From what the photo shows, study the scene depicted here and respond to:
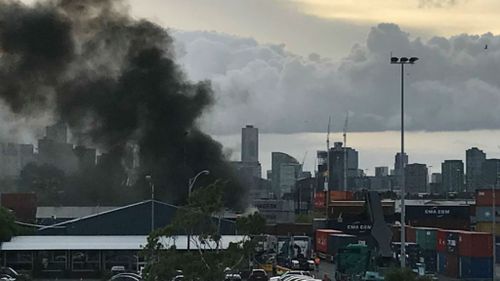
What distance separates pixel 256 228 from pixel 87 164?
319ft

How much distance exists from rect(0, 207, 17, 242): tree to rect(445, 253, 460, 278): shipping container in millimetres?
39221

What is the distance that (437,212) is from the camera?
11719 cm

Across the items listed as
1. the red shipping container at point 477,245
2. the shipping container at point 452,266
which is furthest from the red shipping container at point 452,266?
the red shipping container at point 477,245

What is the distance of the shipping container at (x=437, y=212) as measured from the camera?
4567 inches

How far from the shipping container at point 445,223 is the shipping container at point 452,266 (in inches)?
1208

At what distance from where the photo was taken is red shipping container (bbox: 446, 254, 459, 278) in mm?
80562

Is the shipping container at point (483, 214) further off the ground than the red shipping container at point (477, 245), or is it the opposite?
the shipping container at point (483, 214)

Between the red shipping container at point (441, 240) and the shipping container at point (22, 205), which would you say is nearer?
the red shipping container at point (441, 240)

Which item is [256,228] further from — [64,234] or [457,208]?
[457,208]

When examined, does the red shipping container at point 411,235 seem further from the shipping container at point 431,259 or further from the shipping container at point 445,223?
the shipping container at point 445,223

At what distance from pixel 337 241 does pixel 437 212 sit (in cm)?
3151

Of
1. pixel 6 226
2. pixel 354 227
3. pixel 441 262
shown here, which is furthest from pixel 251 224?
pixel 354 227

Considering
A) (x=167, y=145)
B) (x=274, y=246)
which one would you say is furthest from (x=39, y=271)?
(x=167, y=145)

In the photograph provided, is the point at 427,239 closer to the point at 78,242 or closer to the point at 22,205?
the point at 78,242
